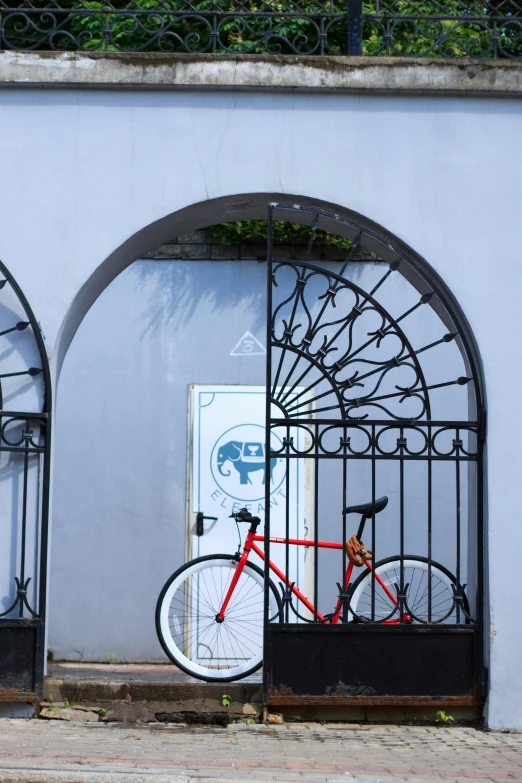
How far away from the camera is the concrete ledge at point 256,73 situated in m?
6.32

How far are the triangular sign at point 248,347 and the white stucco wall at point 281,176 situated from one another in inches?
120

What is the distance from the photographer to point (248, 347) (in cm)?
940

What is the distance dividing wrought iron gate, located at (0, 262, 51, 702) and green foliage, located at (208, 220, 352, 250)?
3356mm

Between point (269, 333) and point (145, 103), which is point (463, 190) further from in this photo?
point (145, 103)

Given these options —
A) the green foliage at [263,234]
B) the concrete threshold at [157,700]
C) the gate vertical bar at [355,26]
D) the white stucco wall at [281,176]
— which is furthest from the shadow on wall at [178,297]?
the concrete threshold at [157,700]

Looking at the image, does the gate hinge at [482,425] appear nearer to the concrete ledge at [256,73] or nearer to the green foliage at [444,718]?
the green foliage at [444,718]

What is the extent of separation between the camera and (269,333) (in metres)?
6.07

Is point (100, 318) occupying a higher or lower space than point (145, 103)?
lower

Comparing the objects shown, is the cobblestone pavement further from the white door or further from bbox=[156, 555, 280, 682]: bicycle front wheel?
the white door

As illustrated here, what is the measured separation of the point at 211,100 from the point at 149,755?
382 cm

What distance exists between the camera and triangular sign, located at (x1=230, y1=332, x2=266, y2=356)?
9.39m

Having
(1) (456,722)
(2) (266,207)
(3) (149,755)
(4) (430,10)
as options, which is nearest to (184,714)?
(3) (149,755)

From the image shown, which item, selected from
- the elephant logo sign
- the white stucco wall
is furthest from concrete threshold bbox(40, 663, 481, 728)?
the elephant logo sign

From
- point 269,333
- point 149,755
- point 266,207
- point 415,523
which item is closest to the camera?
point 149,755
